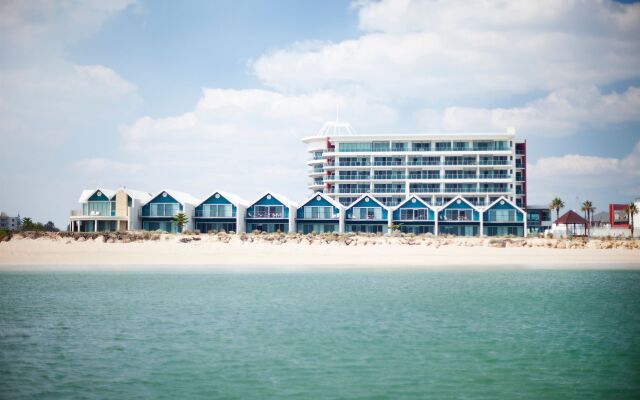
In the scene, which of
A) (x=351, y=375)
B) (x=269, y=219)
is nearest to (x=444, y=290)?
(x=351, y=375)

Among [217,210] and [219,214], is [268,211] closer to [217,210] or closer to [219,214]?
[219,214]

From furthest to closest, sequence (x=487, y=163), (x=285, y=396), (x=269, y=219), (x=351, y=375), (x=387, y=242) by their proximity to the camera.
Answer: (x=487, y=163) → (x=269, y=219) → (x=387, y=242) → (x=351, y=375) → (x=285, y=396)

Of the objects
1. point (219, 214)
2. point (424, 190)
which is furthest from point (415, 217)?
point (219, 214)

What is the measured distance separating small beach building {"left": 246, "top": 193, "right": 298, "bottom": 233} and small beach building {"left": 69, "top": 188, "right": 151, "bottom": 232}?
14.7 m

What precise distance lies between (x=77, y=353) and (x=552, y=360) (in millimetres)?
15591

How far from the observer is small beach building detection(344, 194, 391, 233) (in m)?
82.2

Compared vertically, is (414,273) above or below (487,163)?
below

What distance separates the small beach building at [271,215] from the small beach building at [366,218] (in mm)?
7949

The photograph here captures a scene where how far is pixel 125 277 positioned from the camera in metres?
42.4

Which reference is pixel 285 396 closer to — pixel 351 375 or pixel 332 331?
pixel 351 375

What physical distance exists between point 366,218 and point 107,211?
34.9 m

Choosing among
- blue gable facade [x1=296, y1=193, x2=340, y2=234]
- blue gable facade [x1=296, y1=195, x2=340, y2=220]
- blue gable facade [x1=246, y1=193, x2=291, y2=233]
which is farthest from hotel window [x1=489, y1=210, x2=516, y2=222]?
blue gable facade [x1=246, y1=193, x2=291, y2=233]

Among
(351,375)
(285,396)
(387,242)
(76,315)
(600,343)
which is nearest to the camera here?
(285,396)

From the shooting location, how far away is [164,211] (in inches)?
3054
